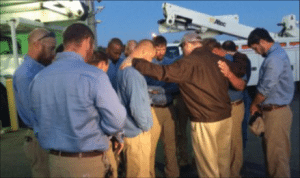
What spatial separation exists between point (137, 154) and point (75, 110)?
1.31m

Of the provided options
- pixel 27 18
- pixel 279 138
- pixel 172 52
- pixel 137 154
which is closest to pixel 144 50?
pixel 137 154

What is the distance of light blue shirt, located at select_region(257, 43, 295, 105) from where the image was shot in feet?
11.3

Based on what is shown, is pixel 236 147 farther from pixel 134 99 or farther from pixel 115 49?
pixel 115 49

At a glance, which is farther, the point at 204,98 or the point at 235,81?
the point at 235,81

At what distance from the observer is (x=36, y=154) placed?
3.06 meters

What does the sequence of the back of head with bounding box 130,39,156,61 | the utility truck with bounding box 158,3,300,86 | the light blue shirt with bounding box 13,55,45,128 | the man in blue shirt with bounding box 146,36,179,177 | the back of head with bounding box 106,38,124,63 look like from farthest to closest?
1. the utility truck with bounding box 158,3,300,86
2. the back of head with bounding box 106,38,124,63
3. the man in blue shirt with bounding box 146,36,179,177
4. the back of head with bounding box 130,39,156,61
5. the light blue shirt with bounding box 13,55,45,128

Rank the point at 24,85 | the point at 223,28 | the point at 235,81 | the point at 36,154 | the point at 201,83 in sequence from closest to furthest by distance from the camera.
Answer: the point at 24,85, the point at 36,154, the point at 201,83, the point at 235,81, the point at 223,28

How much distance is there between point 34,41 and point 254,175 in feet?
12.7

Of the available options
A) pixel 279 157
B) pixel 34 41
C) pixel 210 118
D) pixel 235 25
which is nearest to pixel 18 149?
pixel 34 41

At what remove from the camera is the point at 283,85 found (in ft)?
11.9

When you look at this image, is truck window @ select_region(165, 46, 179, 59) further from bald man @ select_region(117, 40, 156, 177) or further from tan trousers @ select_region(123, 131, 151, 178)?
tan trousers @ select_region(123, 131, 151, 178)

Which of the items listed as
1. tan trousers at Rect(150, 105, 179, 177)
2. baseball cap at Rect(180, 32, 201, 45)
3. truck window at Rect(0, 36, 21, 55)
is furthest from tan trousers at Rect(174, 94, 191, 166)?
truck window at Rect(0, 36, 21, 55)

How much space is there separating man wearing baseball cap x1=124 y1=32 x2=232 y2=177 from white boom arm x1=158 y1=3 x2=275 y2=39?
23.6 ft

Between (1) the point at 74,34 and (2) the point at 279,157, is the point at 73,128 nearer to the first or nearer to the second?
(1) the point at 74,34
